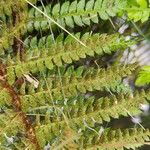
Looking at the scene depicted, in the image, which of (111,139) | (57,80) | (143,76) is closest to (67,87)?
(57,80)

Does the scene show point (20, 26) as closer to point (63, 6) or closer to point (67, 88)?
point (63, 6)

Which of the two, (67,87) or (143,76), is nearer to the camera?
(67,87)

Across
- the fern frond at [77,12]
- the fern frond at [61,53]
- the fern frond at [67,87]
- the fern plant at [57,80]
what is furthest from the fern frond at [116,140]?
the fern frond at [77,12]

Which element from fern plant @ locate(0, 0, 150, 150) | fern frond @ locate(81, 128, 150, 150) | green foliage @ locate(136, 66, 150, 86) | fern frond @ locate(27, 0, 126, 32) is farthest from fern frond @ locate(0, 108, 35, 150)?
green foliage @ locate(136, 66, 150, 86)

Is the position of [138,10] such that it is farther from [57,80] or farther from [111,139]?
[111,139]

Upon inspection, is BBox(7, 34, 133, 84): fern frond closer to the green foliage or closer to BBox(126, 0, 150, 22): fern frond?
BBox(126, 0, 150, 22): fern frond

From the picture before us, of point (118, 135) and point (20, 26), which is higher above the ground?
point (20, 26)

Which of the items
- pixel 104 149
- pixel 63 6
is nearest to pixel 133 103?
pixel 104 149

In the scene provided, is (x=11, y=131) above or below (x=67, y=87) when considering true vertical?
below
